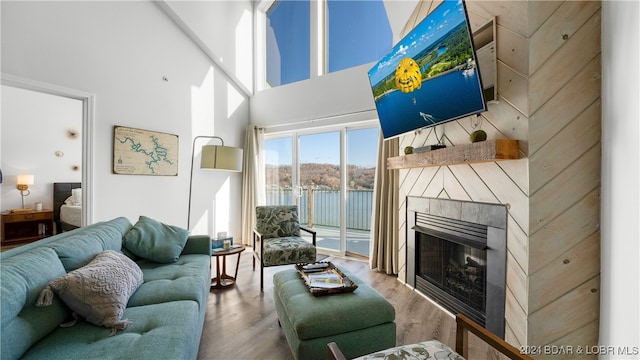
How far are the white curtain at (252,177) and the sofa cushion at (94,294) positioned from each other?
120 inches

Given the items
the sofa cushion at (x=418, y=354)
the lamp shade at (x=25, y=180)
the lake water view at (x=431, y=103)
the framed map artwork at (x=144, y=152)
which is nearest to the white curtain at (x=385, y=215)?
the lake water view at (x=431, y=103)

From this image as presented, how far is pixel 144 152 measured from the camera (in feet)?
10.8

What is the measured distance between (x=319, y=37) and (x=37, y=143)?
524 cm

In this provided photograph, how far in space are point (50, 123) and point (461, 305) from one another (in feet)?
22.6

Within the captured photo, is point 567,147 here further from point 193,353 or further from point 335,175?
point 335,175

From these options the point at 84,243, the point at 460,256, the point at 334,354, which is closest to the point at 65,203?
the point at 84,243

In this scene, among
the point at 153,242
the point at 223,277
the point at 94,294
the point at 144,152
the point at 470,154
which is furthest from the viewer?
the point at 144,152

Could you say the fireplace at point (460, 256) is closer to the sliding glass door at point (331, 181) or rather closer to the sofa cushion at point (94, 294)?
the sliding glass door at point (331, 181)

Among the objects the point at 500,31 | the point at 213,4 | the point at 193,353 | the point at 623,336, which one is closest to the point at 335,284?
the point at 193,353

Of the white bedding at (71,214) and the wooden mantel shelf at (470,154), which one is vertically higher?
the wooden mantel shelf at (470,154)

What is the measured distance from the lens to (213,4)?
13.3ft

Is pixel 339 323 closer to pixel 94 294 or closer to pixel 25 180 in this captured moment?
pixel 94 294

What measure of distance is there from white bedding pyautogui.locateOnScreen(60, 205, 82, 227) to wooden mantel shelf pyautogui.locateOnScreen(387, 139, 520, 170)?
513cm

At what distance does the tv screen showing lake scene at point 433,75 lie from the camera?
176 cm
